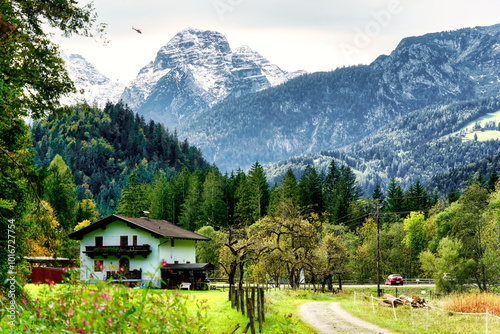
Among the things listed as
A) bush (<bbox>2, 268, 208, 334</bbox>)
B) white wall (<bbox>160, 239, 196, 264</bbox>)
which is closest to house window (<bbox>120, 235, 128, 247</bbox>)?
white wall (<bbox>160, 239, 196, 264</bbox>)

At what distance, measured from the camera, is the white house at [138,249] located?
5812 cm

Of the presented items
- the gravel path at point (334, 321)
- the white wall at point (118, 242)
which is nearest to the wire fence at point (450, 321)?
the gravel path at point (334, 321)

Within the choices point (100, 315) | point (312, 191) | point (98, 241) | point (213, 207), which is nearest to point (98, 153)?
point (213, 207)

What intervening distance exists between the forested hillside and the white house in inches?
4001

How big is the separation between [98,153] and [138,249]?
128959 millimetres

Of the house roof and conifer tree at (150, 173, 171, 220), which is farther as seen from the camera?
conifer tree at (150, 173, 171, 220)

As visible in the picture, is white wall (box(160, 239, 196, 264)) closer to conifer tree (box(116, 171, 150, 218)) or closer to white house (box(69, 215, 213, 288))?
white house (box(69, 215, 213, 288))

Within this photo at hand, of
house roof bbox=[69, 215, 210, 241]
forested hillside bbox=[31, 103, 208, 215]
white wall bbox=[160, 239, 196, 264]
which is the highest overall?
forested hillside bbox=[31, 103, 208, 215]

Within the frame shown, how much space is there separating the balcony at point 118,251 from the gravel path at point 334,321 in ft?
92.0

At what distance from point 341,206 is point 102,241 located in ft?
196

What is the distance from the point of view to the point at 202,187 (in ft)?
385

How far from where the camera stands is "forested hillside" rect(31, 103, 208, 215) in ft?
563

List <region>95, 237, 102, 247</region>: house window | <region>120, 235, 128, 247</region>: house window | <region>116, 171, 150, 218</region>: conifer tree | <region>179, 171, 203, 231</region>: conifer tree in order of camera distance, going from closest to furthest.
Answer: <region>120, 235, 128, 247</region>: house window → <region>95, 237, 102, 247</region>: house window → <region>116, 171, 150, 218</region>: conifer tree → <region>179, 171, 203, 231</region>: conifer tree

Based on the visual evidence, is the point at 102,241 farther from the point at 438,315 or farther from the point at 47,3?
the point at 47,3
